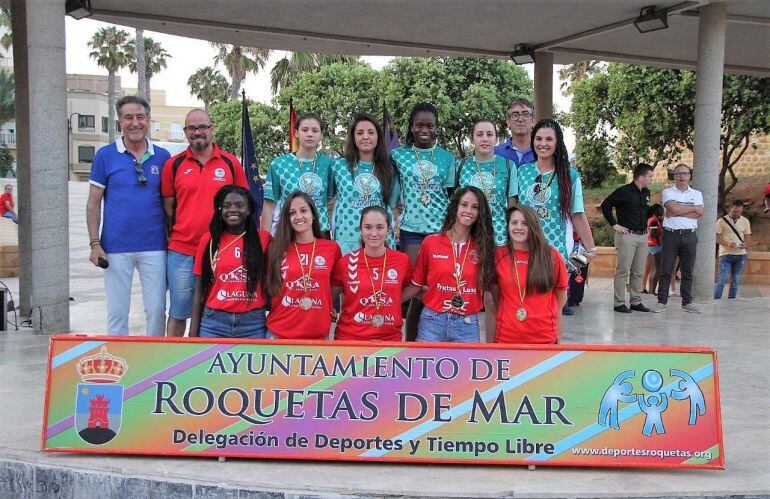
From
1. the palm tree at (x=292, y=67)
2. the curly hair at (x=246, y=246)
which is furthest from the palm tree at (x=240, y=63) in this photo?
the curly hair at (x=246, y=246)

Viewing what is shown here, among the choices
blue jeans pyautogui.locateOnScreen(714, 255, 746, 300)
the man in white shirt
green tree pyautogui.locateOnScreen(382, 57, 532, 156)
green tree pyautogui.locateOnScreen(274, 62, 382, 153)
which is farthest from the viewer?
green tree pyautogui.locateOnScreen(274, 62, 382, 153)

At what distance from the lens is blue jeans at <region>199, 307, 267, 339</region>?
491 cm

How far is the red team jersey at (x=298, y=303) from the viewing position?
487cm

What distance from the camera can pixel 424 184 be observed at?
5.86 metres

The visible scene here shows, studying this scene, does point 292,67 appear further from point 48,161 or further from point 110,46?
point 48,161

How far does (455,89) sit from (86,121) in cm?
5004

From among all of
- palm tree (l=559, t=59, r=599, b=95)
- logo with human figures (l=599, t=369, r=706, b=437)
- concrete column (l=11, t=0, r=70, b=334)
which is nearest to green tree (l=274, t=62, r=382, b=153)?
palm tree (l=559, t=59, r=599, b=95)

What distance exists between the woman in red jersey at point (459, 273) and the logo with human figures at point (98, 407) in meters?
1.87

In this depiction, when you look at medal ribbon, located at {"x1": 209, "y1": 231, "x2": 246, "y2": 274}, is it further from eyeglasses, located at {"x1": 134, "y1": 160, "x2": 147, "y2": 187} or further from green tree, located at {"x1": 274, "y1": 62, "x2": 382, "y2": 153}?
green tree, located at {"x1": 274, "y1": 62, "x2": 382, "y2": 153}

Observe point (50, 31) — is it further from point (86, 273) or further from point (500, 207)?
point (86, 273)

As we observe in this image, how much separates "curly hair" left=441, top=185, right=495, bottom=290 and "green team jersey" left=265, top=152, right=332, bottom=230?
113 centimetres

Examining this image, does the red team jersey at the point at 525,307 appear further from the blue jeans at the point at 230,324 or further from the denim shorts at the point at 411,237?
the blue jeans at the point at 230,324

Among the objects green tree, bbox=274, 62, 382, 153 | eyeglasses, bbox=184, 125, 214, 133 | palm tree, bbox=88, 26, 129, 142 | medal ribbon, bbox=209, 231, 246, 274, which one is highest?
palm tree, bbox=88, 26, 129, 142

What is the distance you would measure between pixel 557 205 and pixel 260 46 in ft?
28.2
